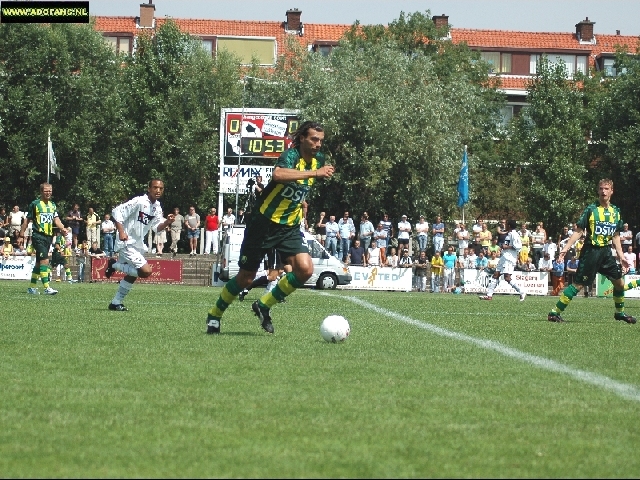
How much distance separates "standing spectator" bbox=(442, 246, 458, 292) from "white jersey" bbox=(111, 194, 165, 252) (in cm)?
1999

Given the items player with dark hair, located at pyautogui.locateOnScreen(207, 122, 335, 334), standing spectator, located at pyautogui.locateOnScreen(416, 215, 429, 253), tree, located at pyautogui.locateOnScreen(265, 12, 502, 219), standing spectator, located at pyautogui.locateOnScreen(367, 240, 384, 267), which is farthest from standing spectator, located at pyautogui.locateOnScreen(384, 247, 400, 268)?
player with dark hair, located at pyautogui.locateOnScreen(207, 122, 335, 334)

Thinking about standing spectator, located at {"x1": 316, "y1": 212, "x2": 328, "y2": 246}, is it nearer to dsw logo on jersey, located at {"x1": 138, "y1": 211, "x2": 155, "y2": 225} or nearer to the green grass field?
dsw logo on jersey, located at {"x1": 138, "y1": 211, "x2": 155, "y2": 225}

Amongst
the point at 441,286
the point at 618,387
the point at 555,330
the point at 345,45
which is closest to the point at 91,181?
the point at 345,45

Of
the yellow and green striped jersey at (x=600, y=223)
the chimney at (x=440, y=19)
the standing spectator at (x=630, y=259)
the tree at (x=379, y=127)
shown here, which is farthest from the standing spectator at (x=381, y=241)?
the chimney at (x=440, y=19)

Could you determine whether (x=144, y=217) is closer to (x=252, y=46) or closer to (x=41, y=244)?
(x=41, y=244)

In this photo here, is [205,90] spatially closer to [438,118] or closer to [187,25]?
[438,118]

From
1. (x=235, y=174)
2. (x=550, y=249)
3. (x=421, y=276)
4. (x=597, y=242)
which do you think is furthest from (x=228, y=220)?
(x=597, y=242)

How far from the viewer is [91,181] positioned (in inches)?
2135

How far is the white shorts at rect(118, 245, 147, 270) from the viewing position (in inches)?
671

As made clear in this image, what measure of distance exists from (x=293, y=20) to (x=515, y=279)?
43571 millimetres

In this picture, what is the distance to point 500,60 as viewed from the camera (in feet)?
250

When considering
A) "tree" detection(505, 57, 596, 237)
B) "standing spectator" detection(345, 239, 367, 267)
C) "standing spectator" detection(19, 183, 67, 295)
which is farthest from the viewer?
"tree" detection(505, 57, 596, 237)

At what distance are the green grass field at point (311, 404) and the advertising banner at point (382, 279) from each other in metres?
23.6

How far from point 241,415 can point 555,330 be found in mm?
8270
